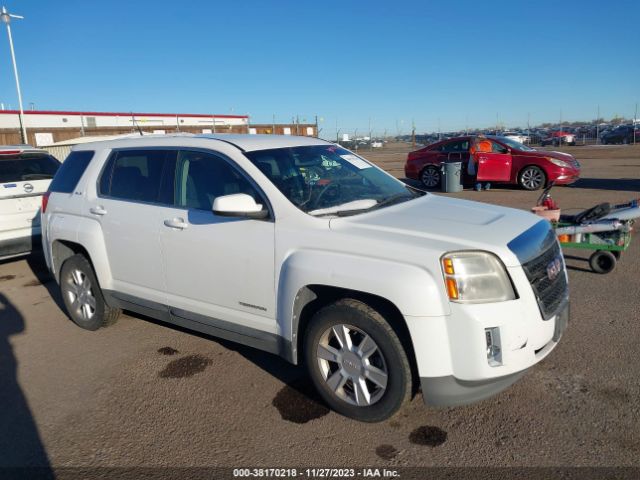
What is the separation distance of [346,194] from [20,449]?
2787 millimetres

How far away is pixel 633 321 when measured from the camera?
15.2 ft

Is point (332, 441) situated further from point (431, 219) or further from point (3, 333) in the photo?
point (3, 333)

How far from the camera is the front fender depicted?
2840 millimetres

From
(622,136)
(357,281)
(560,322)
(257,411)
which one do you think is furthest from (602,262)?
(622,136)

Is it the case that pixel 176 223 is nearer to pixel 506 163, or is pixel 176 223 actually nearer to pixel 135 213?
pixel 135 213

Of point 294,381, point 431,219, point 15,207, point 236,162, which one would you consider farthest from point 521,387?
point 15,207

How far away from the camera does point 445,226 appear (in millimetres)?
3250

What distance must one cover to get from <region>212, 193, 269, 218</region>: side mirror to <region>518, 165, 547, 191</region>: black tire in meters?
12.1

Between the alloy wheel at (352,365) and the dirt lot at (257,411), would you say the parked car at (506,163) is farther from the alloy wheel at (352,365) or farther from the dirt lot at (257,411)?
the alloy wheel at (352,365)

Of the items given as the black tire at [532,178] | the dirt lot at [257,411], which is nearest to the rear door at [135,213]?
the dirt lot at [257,411]

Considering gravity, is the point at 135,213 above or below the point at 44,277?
above

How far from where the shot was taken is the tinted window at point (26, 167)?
7.34 metres

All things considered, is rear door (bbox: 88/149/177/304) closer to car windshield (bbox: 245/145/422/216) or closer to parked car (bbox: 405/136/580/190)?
car windshield (bbox: 245/145/422/216)

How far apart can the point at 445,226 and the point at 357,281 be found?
0.72 metres
